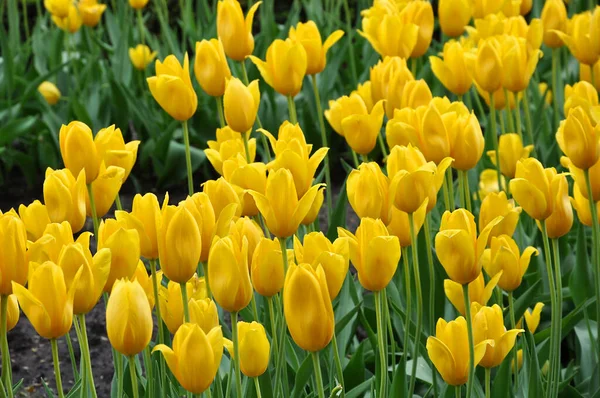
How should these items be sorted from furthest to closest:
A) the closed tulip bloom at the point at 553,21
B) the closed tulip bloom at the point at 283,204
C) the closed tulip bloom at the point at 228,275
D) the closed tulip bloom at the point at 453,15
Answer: the closed tulip bloom at the point at 553,21 → the closed tulip bloom at the point at 453,15 → the closed tulip bloom at the point at 283,204 → the closed tulip bloom at the point at 228,275

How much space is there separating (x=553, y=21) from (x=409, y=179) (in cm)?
162

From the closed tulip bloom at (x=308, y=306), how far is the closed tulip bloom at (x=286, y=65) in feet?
3.19

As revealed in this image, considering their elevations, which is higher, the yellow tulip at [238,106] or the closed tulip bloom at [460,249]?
the yellow tulip at [238,106]

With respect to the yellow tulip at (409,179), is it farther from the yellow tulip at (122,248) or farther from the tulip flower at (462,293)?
the yellow tulip at (122,248)

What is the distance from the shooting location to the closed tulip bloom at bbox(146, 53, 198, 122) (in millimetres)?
1979

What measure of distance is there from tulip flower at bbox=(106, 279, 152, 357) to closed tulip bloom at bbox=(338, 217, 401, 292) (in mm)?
313

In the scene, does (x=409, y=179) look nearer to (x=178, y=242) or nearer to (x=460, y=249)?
(x=460, y=249)

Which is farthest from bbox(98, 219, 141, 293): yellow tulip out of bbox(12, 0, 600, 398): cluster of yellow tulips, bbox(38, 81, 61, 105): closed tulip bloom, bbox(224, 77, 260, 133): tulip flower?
bbox(38, 81, 61, 105): closed tulip bloom

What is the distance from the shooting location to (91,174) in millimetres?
1632

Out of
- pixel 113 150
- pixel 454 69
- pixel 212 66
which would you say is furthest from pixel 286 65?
pixel 113 150

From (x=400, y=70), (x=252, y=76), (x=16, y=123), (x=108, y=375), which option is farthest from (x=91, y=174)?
(x=252, y=76)

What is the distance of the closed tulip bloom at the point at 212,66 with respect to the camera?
209 centimetres

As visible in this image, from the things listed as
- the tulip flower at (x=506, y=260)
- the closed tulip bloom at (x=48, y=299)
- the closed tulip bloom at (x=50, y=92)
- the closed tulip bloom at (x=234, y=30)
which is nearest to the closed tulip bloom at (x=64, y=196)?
the closed tulip bloom at (x=48, y=299)

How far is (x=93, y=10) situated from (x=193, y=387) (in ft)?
9.68
